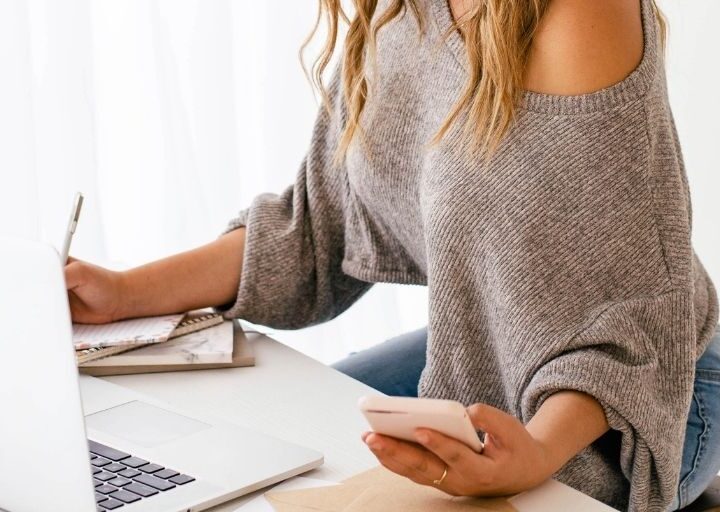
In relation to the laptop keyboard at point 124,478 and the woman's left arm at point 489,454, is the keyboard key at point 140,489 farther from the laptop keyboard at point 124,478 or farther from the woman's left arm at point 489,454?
the woman's left arm at point 489,454

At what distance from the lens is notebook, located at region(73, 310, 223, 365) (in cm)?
98

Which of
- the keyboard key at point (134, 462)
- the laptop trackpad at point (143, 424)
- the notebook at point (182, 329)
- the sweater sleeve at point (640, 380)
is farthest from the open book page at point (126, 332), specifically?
the sweater sleeve at point (640, 380)

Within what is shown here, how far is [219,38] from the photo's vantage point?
6.19 feet

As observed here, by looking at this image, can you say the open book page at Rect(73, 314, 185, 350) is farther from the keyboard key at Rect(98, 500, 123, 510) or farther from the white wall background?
the white wall background

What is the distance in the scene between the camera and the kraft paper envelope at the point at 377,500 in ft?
2.27

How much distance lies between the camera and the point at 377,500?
2.28ft

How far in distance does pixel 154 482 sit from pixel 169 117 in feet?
3.96

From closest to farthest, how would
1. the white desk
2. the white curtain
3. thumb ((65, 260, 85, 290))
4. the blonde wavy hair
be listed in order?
1. the white desk
2. the blonde wavy hair
3. thumb ((65, 260, 85, 290))
4. the white curtain

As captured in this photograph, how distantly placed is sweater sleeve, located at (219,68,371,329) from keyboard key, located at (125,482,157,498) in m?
0.43

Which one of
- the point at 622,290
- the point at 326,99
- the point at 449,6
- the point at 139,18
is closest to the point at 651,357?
the point at 622,290

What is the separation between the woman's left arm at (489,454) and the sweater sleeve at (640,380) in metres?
0.05

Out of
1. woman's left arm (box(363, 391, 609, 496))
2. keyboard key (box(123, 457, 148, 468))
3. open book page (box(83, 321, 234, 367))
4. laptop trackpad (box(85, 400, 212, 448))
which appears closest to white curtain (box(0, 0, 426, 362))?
open book page (box(83, 321, 234, 367))

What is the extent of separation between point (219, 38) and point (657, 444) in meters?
1.29

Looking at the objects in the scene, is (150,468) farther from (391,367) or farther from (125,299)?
(391,367)
